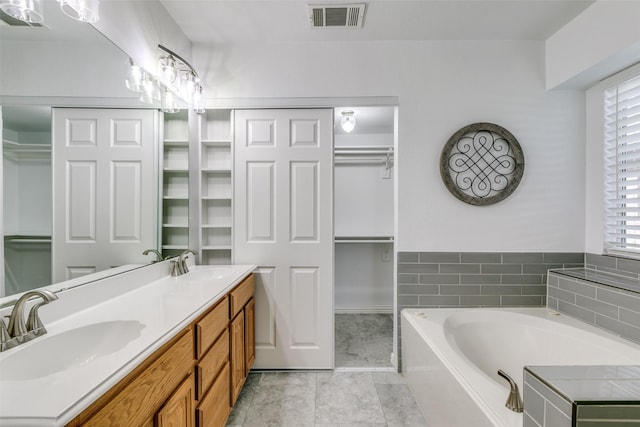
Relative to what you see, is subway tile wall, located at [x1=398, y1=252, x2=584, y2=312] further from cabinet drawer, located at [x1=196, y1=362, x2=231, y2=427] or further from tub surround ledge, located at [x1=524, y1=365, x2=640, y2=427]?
tub surround ledge, located at [x1=524, y1=365, x2=640, y2=427]

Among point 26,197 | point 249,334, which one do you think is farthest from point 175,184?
point 249,334

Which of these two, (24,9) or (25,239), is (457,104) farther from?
(25,239)

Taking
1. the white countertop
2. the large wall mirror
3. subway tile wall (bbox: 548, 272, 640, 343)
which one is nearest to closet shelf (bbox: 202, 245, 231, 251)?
the white countertop

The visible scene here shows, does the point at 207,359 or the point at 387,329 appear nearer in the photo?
the point at 207,359

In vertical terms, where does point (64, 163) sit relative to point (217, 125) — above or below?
below

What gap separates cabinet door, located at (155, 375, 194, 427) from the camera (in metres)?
0.98

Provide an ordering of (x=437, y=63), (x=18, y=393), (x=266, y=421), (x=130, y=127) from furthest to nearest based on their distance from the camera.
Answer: (x=437, y=63)
(x=266, y=421)
(x=130, y=127)
(x=18, y=393)

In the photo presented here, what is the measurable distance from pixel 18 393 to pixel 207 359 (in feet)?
2.50

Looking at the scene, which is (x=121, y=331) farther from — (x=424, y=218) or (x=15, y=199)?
(x=424, y=218)

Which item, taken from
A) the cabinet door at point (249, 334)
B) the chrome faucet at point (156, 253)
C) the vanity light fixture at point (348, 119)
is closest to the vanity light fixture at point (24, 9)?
the chrome faucet at point (156, 253)

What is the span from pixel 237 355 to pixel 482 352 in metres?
1.60

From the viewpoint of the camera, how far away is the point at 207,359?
4.44 ft

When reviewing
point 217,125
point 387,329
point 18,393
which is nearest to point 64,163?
point 18,393

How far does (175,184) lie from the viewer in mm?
2014
